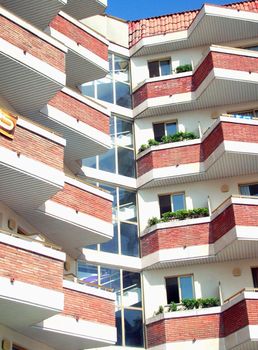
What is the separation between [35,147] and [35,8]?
584cm

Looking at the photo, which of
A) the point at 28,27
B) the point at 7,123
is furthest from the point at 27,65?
the point at 7,123

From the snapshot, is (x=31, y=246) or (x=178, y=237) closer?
(x=31, y=246)

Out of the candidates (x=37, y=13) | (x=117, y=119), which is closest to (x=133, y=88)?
(x=117, y=119)

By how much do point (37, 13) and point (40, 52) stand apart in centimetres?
265

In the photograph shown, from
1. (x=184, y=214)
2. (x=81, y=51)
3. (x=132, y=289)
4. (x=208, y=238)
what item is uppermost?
(x=81, y=51)

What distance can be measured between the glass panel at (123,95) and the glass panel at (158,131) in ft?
5.25

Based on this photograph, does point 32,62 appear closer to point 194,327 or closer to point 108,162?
point 108,162

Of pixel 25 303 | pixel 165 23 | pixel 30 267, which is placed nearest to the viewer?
pixel 25 303

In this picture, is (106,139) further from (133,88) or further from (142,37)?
(142,37)

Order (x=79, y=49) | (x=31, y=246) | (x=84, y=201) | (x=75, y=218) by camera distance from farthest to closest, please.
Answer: (x=79, y=49) < (x=84, y=201) < (x=75, y=218) < (x=31, y=246)

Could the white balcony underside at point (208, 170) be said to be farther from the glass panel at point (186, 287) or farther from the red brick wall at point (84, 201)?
the red brick wall at point (84, 201)

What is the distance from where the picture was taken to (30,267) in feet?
50.0

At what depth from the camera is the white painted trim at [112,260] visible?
22.6 metres

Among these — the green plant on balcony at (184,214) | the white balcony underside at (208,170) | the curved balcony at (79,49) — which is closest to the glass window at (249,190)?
the white balcony underside at (208,170)
